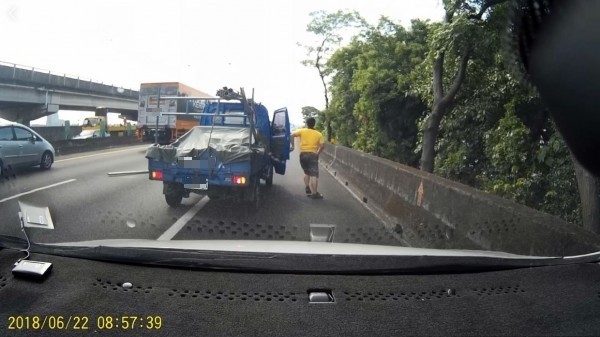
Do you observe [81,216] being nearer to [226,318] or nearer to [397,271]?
[226,318]

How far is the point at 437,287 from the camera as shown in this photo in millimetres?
3088

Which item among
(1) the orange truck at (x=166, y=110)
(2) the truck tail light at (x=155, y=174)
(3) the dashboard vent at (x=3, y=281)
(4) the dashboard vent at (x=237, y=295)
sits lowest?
(3) the dashboard vent at (x=3, y=281)

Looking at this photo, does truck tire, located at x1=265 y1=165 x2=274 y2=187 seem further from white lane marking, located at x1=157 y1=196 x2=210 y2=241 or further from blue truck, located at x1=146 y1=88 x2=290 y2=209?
white lane marking, located at x1=157 y1=196 x2=210 y2=241

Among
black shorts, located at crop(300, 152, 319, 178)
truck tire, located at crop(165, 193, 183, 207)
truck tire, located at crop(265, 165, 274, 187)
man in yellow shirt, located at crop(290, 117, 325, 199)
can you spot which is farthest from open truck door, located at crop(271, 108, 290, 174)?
truck tire, located at crop(165, 193, 183, 207)

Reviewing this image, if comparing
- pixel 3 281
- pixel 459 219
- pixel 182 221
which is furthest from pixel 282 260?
pixel 459 219

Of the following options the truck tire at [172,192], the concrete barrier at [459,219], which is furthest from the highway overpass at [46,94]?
the concrete barrier at [459,219]

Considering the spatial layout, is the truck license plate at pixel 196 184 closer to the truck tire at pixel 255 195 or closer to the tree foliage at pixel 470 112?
the truck tire at pixel 255 195

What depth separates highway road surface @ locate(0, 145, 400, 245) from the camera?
435 cm

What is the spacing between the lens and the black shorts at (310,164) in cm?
816

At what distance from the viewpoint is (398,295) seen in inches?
117

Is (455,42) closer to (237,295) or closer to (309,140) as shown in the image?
(309,140)

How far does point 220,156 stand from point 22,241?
112 inches

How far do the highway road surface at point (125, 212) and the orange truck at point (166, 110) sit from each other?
0.41 m

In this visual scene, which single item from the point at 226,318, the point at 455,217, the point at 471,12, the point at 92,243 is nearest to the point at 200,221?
the point at 92,243
